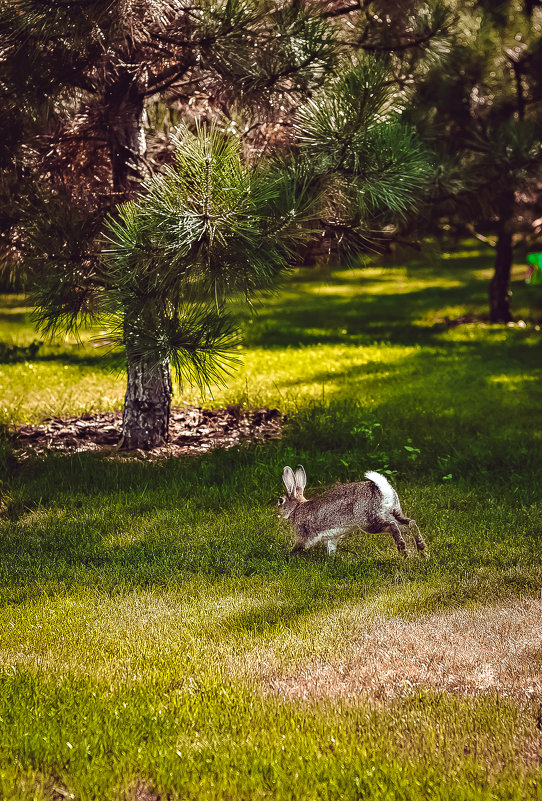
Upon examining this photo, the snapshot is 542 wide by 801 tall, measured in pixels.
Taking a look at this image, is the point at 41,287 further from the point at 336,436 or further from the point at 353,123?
the point at 336,436

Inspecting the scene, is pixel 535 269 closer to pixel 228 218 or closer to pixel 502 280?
pixel 502 280

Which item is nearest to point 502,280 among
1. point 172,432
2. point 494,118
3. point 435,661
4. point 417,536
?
point 494,118

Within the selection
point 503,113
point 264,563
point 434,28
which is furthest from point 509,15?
point 264,563

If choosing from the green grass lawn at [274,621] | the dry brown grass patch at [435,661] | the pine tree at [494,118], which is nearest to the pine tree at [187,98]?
the green grass lawn at [274,621]

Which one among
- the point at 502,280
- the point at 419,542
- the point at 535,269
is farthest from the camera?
the point at 502,280

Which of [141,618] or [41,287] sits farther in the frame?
[41,287]

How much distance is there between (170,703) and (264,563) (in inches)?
59.9

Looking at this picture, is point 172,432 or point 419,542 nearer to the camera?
point 419,542

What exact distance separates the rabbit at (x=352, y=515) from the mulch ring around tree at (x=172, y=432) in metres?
2.13

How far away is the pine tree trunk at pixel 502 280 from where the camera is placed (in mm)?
13359

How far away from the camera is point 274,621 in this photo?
13.0ft

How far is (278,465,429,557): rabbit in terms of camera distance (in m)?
4.55

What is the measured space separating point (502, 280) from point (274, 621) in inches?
426

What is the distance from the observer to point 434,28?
632 centimetres
